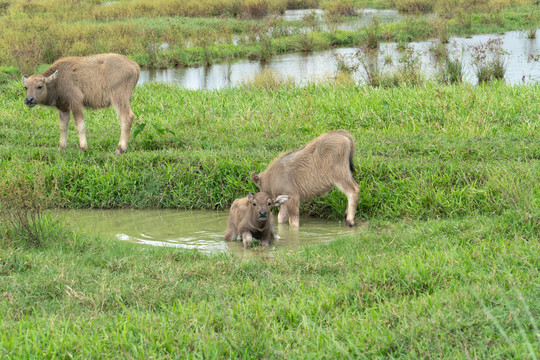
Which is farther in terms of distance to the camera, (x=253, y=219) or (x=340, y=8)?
(x=340, y=8)

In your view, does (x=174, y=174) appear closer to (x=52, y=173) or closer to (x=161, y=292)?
(x=52, y=173)

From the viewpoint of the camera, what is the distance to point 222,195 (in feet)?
28.7

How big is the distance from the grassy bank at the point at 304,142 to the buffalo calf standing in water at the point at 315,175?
488 millimetres

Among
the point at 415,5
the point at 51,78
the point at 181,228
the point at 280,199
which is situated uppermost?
the point at 415,5

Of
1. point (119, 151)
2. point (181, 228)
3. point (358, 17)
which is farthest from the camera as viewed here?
point (358, 17)

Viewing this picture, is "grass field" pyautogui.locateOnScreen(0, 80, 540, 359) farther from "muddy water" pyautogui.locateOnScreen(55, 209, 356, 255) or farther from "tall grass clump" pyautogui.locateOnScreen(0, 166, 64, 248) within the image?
"muddy water" pyautogui.locateOnScreen(55, 209, 356, 255)

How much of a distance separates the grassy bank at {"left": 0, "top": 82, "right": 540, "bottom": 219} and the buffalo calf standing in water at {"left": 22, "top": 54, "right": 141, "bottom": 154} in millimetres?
406

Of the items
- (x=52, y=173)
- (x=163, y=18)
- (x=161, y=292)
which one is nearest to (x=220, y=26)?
(x=163, y=18)

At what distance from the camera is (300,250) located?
6.35 metres

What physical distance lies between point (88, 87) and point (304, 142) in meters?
3.62

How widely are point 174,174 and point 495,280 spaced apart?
5.42 meters

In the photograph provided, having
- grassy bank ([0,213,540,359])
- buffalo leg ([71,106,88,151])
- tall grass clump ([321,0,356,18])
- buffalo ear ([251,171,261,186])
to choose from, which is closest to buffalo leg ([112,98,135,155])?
buffalo leg ([71,106,88,151])

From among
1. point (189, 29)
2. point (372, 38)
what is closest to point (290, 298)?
point (372, 38)

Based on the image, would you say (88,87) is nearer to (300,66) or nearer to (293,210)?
(293,210)
